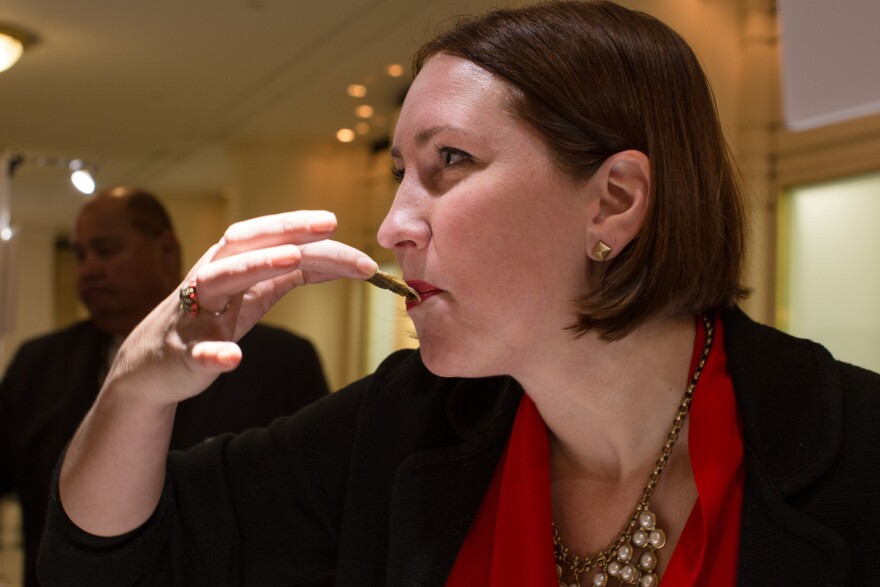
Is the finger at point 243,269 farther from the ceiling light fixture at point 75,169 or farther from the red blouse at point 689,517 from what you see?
the ceiling light fixture at point 75,169

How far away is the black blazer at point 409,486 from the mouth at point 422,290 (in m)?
0.21

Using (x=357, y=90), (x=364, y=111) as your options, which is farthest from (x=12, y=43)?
(x=357, y=90)

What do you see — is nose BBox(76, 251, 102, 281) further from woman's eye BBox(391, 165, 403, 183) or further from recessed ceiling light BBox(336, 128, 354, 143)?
recessed ceiling light BBox(336, 128, 354, 143)

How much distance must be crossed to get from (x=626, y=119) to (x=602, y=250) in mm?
137

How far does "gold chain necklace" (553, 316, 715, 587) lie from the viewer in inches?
41.1

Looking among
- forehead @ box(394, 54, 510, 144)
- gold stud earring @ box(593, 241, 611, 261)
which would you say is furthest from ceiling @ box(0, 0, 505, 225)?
gold stud earring @ box(593, 241, 611, 261)

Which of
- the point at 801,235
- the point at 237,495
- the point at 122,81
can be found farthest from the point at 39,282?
the point at 237,495

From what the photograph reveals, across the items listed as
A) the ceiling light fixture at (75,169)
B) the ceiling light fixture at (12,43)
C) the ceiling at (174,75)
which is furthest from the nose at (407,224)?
the ceiling light fixture at (12,43)

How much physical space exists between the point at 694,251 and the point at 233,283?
19.1 inches

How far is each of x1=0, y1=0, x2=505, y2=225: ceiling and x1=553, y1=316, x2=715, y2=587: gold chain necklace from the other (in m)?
1.99

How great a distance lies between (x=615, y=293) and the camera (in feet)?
3.35

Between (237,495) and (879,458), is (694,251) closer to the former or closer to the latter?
(879,458)

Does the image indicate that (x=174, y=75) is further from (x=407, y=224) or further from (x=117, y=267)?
(x=407, y=224)

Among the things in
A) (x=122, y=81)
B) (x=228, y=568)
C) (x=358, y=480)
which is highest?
(x=122, y=81)
